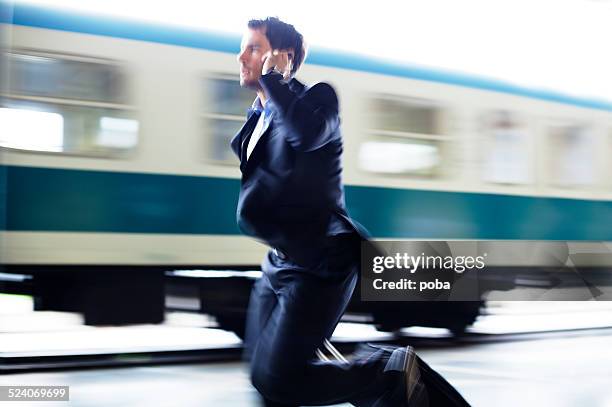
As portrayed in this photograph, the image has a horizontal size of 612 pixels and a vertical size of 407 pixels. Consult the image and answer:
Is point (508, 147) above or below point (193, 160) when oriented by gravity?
above

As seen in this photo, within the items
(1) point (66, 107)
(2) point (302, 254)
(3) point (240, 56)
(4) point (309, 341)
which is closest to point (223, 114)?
(3) point (240, 56)

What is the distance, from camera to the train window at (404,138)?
110 inches

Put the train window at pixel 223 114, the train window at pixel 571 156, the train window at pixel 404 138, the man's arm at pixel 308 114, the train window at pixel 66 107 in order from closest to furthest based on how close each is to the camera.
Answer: the man's arm at pixel 308 114, the train window at pixel 66 107, the train window at pixel 223 114, the train window at pixel 404 138, the train window at pixel 571 156

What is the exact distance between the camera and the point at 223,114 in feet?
9.07

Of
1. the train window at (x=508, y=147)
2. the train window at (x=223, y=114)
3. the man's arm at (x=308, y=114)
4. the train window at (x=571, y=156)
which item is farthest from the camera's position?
the train window at (x=571, y=156)

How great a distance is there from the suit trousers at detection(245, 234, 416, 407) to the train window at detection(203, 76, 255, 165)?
621 millimetres

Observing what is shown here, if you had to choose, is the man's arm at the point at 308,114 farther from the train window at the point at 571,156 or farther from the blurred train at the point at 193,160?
the train window at the point at 571,156

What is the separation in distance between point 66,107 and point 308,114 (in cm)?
109

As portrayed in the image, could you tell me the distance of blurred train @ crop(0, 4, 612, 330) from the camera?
7.79ft

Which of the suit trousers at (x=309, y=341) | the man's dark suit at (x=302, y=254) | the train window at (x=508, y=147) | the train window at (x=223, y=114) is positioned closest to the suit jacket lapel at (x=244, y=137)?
the man's dark suit at (x=302, y=254)

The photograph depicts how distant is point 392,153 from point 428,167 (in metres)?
0.19

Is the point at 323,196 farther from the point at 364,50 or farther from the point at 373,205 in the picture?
the point at 364,50

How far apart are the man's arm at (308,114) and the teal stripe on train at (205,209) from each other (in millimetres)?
488

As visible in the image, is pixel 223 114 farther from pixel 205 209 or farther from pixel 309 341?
pixel 309 341
